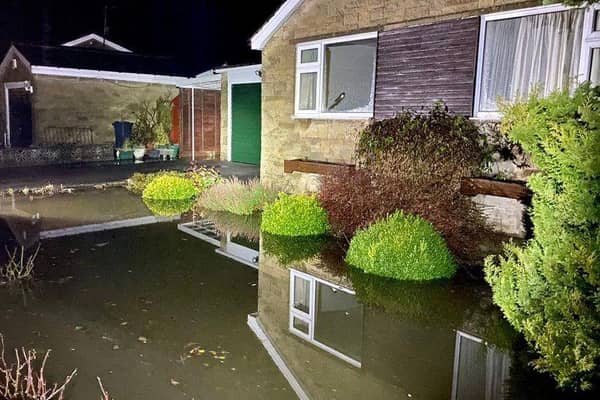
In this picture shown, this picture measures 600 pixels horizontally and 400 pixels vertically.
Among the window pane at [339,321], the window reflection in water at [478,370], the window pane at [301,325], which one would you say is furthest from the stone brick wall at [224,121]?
the window reflection in water at [478,370]

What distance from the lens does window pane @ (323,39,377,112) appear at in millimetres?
10797

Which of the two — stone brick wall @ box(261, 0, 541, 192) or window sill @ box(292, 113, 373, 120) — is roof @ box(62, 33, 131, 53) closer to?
stone brick wall @ box(261, 0, 541, 192)

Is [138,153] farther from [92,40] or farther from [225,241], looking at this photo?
[225,241]

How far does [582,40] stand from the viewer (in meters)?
7.02

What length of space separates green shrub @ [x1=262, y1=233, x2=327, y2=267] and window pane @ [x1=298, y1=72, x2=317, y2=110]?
3.62 meters

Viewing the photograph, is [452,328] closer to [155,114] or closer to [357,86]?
[357,86]

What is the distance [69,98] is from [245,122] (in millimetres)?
7024

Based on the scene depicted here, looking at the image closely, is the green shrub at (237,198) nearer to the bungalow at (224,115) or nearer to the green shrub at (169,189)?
the green shrub at (169,189)

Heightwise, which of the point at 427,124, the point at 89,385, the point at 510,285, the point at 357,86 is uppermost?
the point at 357,86

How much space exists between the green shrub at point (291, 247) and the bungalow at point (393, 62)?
250 cm

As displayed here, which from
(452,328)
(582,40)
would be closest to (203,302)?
(452,328)

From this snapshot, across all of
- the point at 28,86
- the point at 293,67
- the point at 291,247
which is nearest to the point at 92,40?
→ the point at 28,86

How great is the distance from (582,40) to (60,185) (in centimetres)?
1181

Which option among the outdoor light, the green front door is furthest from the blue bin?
the green front door
